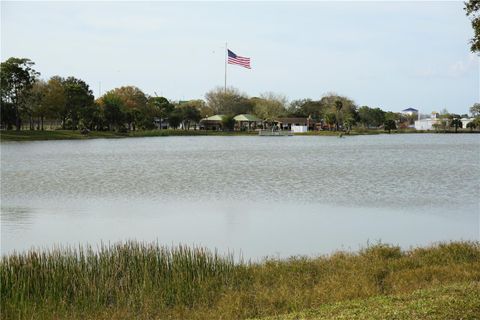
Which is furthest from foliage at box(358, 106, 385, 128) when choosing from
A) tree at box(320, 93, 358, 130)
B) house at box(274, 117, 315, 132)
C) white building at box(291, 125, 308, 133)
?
A: white building at box(291, 125, 308, 133)

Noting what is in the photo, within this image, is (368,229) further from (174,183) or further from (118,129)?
(118,129)

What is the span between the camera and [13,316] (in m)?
9.35

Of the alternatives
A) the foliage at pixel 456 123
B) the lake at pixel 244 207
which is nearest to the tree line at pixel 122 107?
the foliage at pixel 456 123

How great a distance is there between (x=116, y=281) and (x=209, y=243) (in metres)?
5.29

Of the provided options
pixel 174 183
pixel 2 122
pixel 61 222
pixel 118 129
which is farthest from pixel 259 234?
pixel 118 129

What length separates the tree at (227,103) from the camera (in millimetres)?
160750

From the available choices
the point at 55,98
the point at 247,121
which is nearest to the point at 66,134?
the point at 55,98

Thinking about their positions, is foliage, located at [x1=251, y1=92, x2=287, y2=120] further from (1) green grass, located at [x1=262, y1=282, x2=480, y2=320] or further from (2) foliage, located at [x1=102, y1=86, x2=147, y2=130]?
(1) green grass, located at [x1=262, y1=282, x2=480, y2=320]

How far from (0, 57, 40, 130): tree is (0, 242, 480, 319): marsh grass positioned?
76446 millimetres

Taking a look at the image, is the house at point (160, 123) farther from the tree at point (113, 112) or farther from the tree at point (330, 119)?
the tree at point (330, 119)

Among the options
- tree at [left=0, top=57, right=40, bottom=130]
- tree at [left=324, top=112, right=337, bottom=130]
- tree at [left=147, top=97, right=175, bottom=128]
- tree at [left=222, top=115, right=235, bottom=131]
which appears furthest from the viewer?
tree at [left=324, top=112, right=337, bottom=130]

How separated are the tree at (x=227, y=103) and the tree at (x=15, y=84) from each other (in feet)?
257

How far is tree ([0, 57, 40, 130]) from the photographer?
81562mm

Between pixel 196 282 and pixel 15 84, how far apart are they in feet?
263
